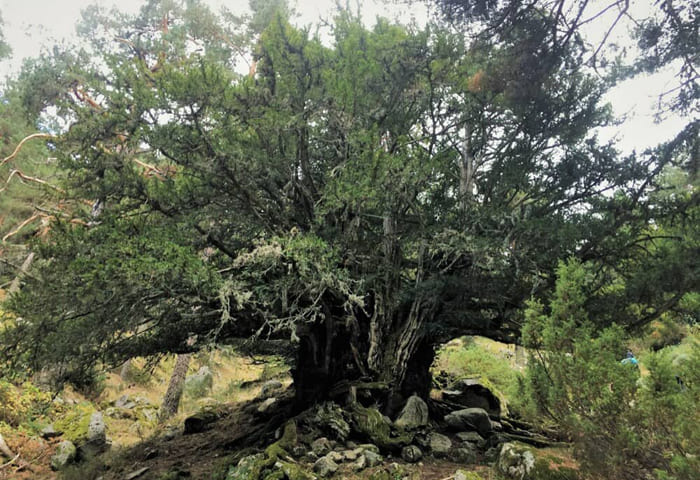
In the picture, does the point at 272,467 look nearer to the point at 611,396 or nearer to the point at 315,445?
the point at 315,445

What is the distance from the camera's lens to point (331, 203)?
4777 mm

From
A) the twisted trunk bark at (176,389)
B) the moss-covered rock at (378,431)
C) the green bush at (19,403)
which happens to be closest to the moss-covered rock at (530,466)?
the moss-covered rock at (378,431)

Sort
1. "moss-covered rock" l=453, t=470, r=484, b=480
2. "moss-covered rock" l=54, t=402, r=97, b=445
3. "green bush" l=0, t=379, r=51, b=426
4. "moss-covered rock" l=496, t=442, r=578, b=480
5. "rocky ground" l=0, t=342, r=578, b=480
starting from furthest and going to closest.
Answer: "green bush" l=0, t=379, r=51, b=426
"moss-covered rock" l=54, t=402, r=97, b=445
"rocky ground" l=0, t=342, r=578, b=480
"moss-covered rock" l=453, t=470, r=484, b=480
"moss-covered rock" l=496, t=442, r=578, b=480

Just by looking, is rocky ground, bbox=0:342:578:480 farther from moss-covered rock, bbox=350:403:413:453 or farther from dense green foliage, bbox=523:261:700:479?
dense green foliage, bbox=523:261:700:479

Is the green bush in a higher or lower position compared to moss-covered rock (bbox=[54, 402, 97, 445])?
higher

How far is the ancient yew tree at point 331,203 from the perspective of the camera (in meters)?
4.16

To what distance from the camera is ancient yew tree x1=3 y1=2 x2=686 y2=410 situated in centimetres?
416

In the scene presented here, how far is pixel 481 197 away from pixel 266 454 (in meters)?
5.05

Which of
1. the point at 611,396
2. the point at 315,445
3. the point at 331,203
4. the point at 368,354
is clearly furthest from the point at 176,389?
the point at 611,396

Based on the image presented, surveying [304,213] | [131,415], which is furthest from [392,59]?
[131,415]

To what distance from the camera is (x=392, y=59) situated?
5.60 meters

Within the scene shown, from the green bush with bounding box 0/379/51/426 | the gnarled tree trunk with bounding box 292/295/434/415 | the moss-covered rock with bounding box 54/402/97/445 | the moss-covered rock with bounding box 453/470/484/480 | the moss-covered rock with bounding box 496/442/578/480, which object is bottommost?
the moss-covered rock with bounding box 54/402/97/445

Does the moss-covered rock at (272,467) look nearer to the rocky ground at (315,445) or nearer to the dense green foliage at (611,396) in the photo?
the rocky ground at (315,445)

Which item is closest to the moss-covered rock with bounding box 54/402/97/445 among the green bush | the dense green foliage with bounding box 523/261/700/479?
the green bush
